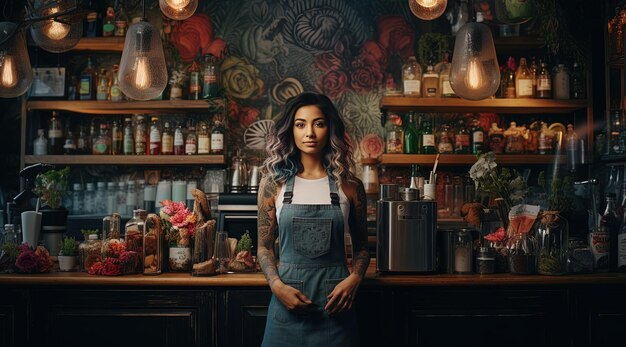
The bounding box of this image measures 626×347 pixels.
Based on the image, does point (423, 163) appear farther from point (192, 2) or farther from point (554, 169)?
point (192, 2)

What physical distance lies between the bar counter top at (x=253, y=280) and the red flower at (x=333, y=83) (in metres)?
2.97

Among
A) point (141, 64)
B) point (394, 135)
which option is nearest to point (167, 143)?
point (394, 135)

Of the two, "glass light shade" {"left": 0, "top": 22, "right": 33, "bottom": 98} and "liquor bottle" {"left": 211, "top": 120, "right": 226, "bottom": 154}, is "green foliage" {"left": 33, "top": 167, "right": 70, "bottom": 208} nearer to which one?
"glass light shade" {"left": 0, "top": 22, "right": 33, "bottom": 98}

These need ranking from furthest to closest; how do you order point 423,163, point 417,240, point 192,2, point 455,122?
1. point 455,122
2. point 423,163
3. point 192,2
4. point 417,240

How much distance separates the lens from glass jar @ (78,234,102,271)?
2828 mm

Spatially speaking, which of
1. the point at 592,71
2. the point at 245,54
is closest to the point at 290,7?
the point at 245,54

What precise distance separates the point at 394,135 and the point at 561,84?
1.38 meters

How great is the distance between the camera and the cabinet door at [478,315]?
8.86 ft

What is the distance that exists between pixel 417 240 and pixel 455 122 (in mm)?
2879

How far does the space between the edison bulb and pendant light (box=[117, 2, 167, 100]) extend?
532 millimetres

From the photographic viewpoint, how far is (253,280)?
103 inches

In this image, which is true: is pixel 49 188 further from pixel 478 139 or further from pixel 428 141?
pixel 478 139

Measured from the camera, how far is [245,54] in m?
5.52

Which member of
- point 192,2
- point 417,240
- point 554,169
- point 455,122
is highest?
point 192,2
